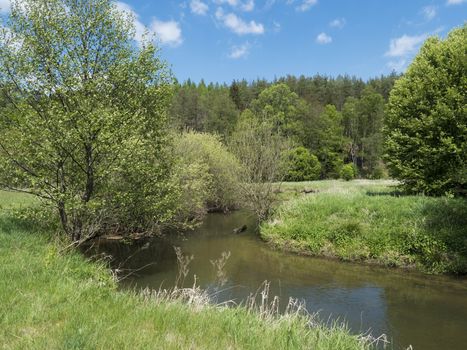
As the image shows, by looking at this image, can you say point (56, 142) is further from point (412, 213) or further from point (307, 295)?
point (412, 213)

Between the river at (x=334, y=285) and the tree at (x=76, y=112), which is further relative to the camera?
the tree at (x=76, y=112)

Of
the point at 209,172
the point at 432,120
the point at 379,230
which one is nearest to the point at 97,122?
the point at 379,230

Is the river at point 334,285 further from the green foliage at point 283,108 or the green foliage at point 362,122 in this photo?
the green foliage at point 362,122

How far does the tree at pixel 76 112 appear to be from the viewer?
41.6 ft

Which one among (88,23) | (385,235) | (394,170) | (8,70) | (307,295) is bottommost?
(307,295)

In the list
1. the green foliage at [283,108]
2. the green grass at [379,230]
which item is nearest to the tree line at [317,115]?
the green foliage at [283,108]

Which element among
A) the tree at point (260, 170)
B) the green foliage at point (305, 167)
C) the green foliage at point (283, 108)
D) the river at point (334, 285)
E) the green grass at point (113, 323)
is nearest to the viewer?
the green grass at point (113, 323)

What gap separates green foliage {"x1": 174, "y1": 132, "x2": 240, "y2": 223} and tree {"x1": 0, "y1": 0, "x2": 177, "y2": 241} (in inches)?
426

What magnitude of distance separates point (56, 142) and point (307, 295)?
30.9 feet

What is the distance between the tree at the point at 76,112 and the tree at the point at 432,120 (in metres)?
14.9

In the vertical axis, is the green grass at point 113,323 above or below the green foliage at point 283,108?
below

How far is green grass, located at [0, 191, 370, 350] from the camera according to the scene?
15.6 feet

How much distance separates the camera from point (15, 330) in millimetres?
4984

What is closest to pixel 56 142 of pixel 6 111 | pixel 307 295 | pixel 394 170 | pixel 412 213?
pixel 6 111
